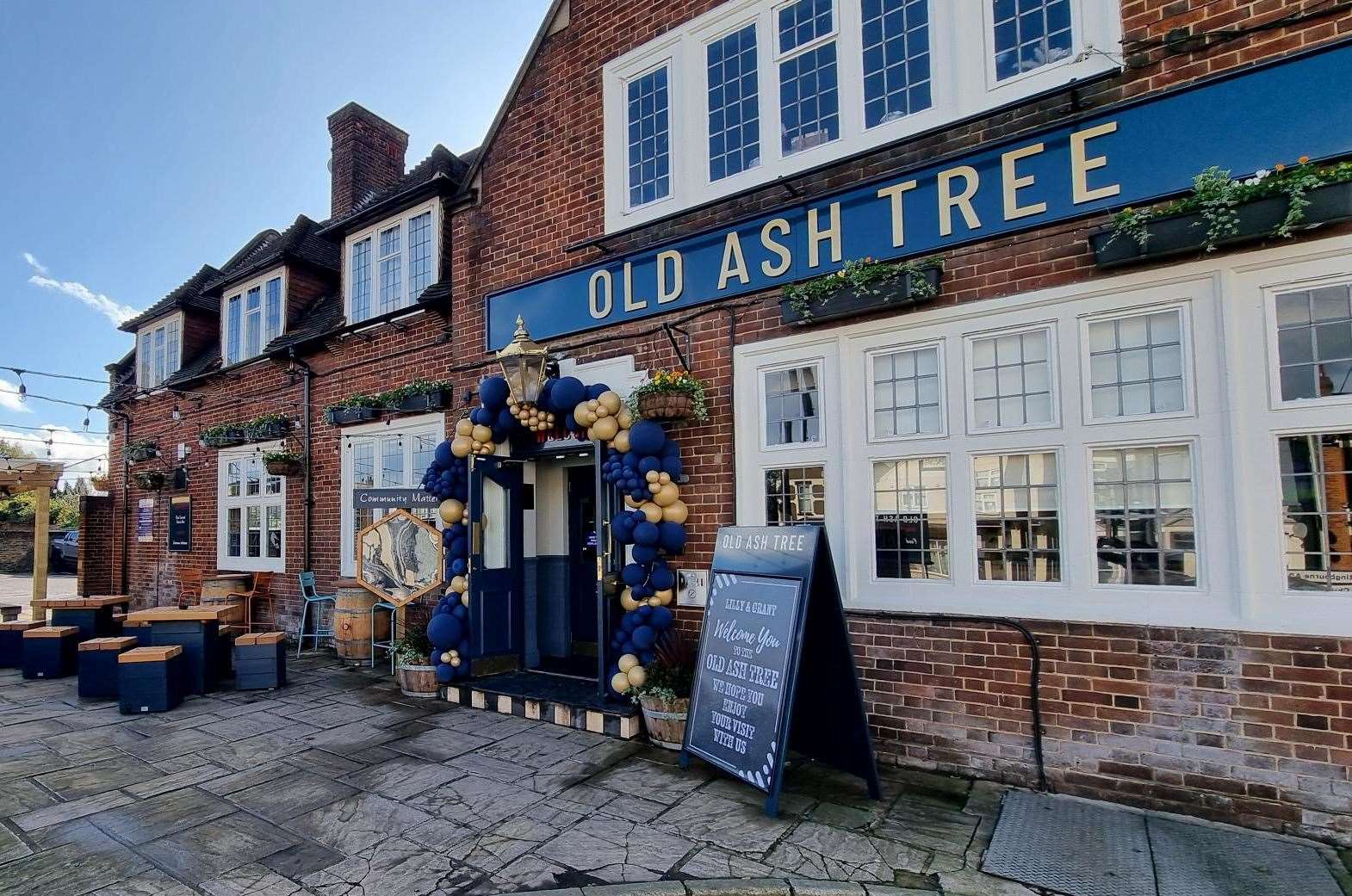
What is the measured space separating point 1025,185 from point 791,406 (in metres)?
2.21

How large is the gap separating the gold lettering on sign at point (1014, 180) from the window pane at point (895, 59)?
824 mm

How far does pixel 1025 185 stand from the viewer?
15.1 ft

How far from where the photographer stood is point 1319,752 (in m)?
3.68

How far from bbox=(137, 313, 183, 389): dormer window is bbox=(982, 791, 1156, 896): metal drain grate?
52.1 feet

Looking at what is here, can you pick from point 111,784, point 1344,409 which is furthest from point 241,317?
point 1344,409

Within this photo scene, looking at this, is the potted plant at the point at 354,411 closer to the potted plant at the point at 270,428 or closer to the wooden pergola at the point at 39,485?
the potted plant at the point at 270,428

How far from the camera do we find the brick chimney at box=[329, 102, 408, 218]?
1183 centimetres

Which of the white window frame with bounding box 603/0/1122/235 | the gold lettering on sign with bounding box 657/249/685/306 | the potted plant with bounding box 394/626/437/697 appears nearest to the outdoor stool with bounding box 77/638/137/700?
→ the potted plant with bounding box 394/626/437/697

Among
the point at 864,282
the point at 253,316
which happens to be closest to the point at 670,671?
the point at 864,282

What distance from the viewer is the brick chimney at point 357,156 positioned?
11828 millimetres

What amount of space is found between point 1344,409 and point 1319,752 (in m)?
1.84

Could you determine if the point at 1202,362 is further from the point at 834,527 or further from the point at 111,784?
the point at 111,784

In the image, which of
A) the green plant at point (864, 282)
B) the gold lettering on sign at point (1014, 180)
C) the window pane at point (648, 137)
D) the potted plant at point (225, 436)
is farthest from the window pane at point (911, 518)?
the potted plant at point (225, 436)

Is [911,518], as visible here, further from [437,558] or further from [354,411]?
[354,411]
